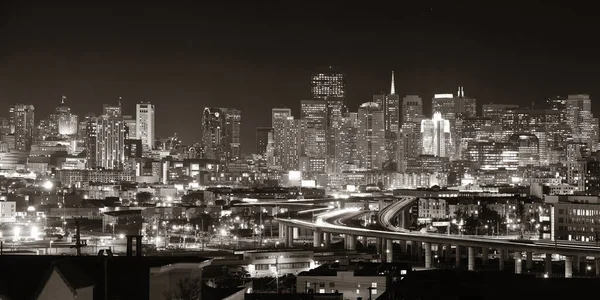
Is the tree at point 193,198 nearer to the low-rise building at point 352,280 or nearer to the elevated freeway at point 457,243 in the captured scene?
the elevated freeway at point 457,243

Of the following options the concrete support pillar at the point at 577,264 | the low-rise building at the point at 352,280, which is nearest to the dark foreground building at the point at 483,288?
the low-rise building at the point at 352,280

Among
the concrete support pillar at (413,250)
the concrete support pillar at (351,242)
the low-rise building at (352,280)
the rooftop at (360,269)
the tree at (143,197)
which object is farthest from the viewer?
the tree at (143,197)

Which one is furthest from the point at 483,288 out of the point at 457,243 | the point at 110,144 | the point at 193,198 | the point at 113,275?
the point at 110,144

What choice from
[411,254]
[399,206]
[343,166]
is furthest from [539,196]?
[343,166]

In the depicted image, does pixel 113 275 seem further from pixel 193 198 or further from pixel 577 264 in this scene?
pixel 193 198

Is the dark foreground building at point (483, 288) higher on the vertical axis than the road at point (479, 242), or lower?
higher

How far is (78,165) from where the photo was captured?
7234 inches

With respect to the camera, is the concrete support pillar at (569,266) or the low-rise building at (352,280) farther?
the concrete support pillar at (569,266)

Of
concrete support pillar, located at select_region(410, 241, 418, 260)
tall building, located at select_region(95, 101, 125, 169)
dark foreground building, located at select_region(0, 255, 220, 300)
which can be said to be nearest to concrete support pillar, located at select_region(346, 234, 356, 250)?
concrete support pillar, located at select_region(410, 241, 418, 260)

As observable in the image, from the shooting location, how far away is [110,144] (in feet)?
596

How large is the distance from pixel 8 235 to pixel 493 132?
131495 millimetres

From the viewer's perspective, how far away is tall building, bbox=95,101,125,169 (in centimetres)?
18100

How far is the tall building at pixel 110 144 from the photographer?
594 feet

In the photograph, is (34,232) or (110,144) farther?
(110,144)
